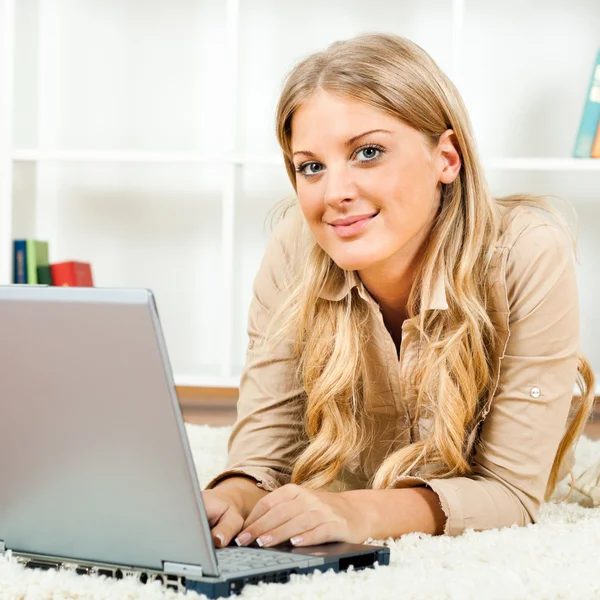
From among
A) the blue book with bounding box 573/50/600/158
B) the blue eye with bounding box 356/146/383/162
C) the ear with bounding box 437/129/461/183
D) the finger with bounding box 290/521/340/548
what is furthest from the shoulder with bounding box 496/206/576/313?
the blue book with bounding box 573/50/600/158

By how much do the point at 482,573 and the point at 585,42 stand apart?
7.12ft

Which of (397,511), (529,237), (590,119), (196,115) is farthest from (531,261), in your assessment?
(196,115)

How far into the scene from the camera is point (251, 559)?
0.87 m

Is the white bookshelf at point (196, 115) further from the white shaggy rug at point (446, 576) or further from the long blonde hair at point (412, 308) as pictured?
the white shaggy rug at point (446, 576)

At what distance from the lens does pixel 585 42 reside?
8.84 feet

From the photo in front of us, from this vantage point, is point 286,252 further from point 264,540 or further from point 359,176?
point 264,540

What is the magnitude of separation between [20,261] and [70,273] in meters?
0.14

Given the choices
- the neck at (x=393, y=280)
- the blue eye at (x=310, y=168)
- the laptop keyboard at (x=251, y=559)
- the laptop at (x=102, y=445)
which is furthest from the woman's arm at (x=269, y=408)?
the laptop at (x=102, y=445)

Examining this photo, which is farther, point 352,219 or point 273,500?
point 352,219

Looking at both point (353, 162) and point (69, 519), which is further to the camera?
point (353, 162)

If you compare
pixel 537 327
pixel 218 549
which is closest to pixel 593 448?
pixel 537 327

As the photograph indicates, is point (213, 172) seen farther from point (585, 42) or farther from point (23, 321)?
point (23, 321)

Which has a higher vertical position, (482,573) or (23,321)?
(23,321)

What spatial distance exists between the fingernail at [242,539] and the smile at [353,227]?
1.40ft
